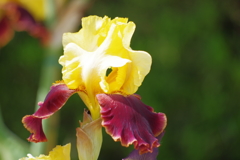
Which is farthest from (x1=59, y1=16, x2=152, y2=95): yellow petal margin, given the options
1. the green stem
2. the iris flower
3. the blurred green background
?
→ the blurred green background

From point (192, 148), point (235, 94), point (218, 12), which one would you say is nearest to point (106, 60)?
point (192, 148)

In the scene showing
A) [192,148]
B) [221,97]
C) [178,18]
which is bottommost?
[192,148]

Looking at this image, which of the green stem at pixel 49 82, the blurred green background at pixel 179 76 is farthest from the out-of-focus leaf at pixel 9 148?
the blurred green background at pixel 179 76

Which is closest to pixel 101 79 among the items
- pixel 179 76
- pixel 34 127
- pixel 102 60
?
pixel 102 60

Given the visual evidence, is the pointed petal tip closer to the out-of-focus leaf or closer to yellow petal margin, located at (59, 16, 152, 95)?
yellow petal margin, located at (59, 16, 152, 95)

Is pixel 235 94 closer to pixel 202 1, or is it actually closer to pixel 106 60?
pixel 202 1

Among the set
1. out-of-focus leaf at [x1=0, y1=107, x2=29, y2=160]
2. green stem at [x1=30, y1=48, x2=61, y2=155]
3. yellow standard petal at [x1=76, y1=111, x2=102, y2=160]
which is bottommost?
out-of-focus leaf at [x1=0, y1=107, x2=29, y2=160]

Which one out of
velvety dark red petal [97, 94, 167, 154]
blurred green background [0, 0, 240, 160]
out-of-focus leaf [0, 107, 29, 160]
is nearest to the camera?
velvety dark red petal [97, 94, 167, 154]

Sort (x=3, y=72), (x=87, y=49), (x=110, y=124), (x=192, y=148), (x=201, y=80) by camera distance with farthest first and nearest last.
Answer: (x=3, y=72), (x=201, y=80), (x=192, y=148), (x=87, y=49), (x=110, y=124)

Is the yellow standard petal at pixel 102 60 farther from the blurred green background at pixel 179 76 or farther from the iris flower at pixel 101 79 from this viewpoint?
the blurred green background at pixel 179 76
